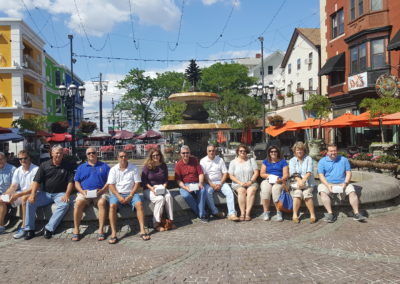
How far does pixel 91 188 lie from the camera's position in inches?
249

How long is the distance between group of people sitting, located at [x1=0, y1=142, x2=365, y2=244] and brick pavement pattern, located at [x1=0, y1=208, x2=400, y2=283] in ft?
1.15

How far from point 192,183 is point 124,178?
1.37m

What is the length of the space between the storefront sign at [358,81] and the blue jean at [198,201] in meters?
17.9

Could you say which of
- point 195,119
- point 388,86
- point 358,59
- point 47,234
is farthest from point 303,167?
point 358,59

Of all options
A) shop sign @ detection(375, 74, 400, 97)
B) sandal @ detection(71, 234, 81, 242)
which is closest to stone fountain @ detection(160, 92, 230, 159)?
sandal @ detection(71, 234, 81, 242)

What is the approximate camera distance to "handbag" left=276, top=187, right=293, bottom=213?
22.0 feet

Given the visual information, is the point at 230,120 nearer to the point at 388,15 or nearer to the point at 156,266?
the point at 388,15

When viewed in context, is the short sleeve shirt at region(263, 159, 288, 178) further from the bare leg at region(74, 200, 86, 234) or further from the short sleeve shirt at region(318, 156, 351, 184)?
the bare leg at region(74, 200, 86, 234)

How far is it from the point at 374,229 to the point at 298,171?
5.55 feet

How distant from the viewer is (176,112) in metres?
40.9

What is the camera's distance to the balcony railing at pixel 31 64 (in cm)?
3077

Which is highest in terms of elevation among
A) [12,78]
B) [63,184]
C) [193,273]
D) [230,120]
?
[12,78]

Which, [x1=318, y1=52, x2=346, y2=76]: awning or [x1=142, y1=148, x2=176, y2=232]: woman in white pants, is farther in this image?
[x1=318, y1=52, x2=346, y2=76]: awning

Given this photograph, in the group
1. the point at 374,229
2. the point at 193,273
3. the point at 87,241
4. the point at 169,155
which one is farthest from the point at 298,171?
Result: the point at 169,155
